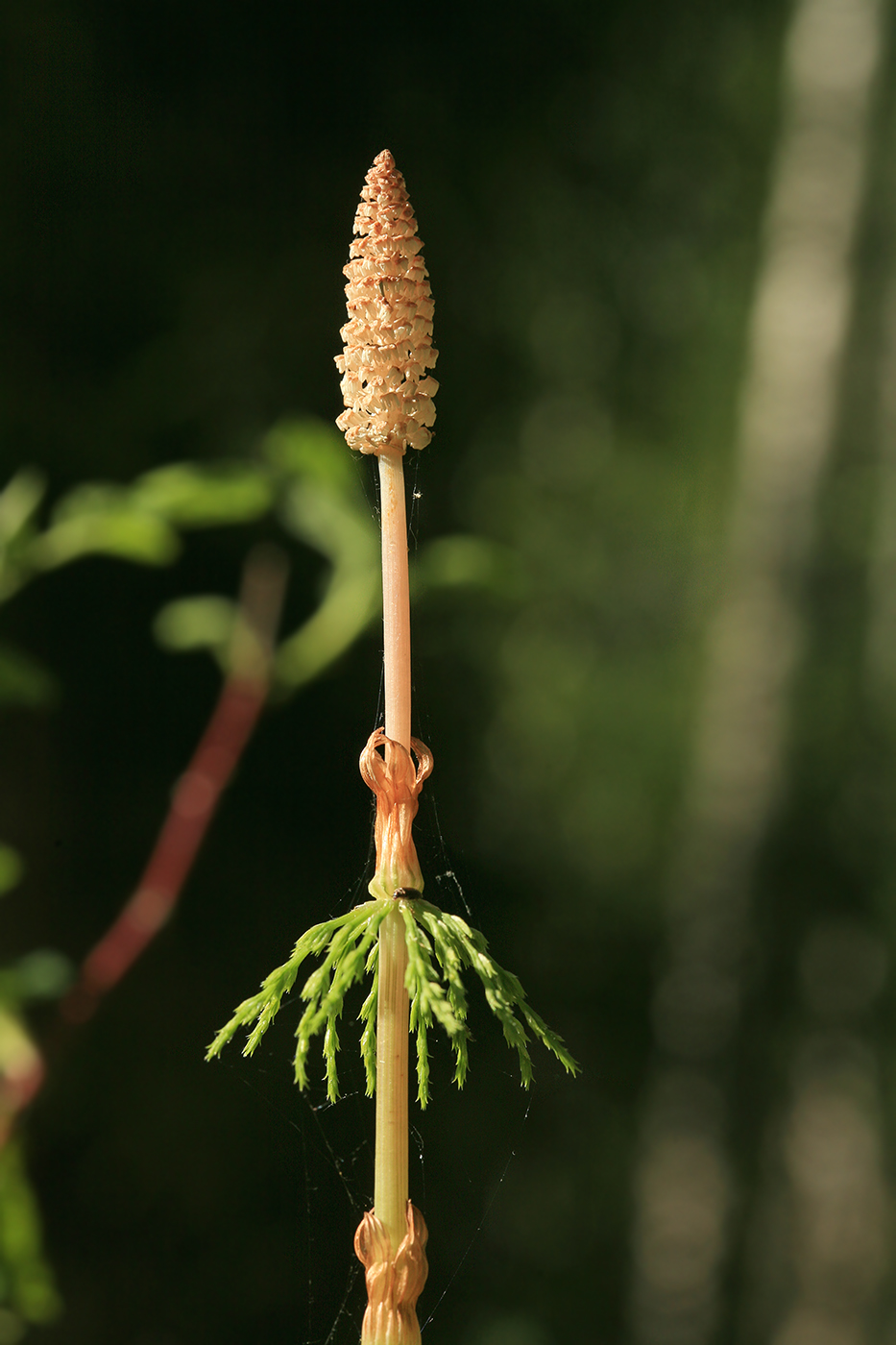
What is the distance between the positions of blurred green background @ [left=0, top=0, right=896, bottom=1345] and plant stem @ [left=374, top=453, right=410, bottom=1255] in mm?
667

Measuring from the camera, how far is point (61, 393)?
2.90ft

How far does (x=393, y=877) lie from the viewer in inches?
7.8

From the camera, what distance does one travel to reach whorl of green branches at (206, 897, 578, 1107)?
189 mm

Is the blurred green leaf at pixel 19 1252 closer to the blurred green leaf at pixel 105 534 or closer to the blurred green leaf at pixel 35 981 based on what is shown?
the blurred green leaf at pixel 35 981

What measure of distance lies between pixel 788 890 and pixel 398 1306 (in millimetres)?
1539

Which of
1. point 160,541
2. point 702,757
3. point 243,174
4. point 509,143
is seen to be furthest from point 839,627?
point 160,541

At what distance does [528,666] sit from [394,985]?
1390mm

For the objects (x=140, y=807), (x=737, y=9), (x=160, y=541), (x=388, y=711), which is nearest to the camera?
(x=388, y=711)

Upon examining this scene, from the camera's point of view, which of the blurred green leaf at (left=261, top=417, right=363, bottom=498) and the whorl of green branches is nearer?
the whorl of green branches

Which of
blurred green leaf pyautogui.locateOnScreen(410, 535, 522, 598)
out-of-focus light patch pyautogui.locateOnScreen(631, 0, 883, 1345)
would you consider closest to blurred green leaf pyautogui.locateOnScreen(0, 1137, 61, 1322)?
blurred green leaf pyautogui.locateOnScreen(410, 535, 522, 598)

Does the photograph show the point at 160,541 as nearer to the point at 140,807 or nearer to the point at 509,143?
the point at 140,807

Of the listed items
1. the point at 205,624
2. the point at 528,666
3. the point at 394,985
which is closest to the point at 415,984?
the point at 394,985

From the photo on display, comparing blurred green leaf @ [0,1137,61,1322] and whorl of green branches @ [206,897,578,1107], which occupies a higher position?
whorl of green branches @ [206,897,578,1107]

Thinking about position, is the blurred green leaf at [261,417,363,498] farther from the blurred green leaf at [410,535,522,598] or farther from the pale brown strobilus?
the pale brown strobilus
